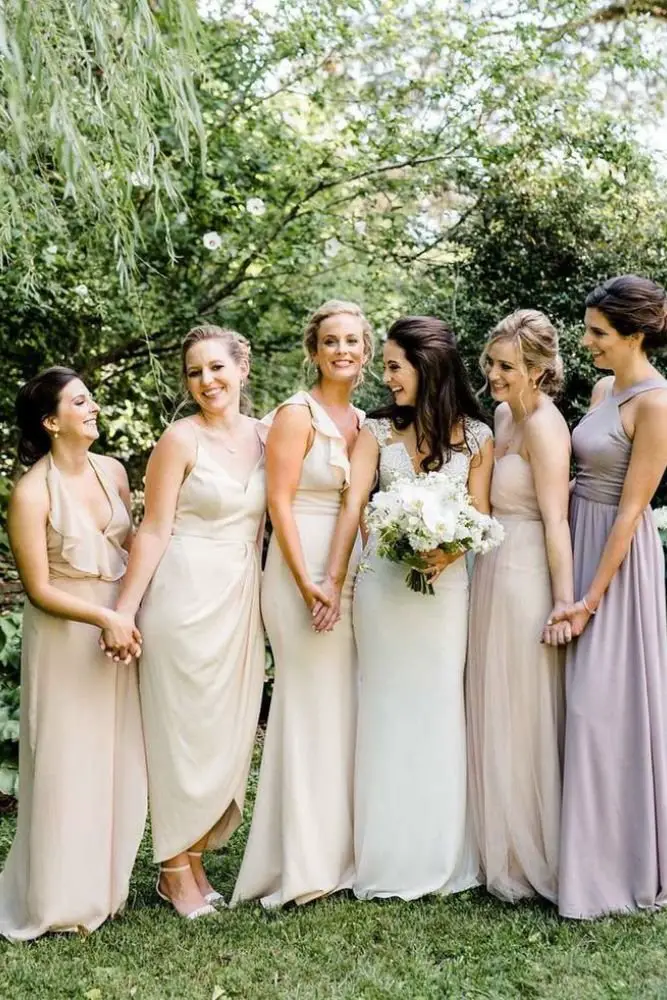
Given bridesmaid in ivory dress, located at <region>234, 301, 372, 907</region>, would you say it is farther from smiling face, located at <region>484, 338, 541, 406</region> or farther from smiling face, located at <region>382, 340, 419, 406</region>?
smiling face, located at <region>484, 338, 541, 406</region>

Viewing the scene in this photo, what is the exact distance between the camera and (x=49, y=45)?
3477 millimetres

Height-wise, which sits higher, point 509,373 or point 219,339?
point 219,339

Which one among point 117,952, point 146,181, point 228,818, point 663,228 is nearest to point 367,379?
point 663,228

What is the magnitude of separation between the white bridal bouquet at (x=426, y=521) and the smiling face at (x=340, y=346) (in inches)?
21.2

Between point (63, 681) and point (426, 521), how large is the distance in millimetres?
1419

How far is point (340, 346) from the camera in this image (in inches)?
159

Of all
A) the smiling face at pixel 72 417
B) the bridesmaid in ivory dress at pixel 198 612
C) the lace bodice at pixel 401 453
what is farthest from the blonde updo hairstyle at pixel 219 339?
A: the lace bodice at pixel 401 453

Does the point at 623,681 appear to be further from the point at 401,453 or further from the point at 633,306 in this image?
the point at 633,306

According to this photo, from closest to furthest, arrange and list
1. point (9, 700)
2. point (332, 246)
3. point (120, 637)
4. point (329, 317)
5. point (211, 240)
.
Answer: point (120, 637) < point (329, 317) < point (9, 700) < point (211, 240) < point (332, 246)

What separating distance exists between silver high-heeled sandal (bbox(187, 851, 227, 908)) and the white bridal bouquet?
139 centimetres

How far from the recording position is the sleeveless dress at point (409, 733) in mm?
4016

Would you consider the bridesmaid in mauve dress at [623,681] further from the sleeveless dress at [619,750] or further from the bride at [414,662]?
the bride at [414,662]

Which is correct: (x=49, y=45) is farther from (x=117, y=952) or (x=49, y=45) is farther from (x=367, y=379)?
(x=367, y=379)

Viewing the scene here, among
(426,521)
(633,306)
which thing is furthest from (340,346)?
(633,306)
